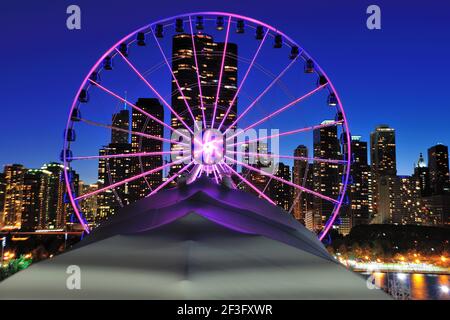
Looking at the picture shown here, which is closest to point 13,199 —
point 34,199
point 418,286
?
point 34,199

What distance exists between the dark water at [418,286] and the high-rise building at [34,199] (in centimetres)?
11767

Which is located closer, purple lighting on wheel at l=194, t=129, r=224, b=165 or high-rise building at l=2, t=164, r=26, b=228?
purple lighting on wheel at l=194, t=129, r=224, b=165

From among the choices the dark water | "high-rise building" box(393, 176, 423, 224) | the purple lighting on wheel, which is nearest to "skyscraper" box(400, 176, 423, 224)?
"high-rise building" box(393, 176, 423, 224)

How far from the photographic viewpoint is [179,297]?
180 inches

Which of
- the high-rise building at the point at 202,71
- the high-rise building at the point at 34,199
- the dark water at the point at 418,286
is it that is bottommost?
the dark water at the point at 418,286

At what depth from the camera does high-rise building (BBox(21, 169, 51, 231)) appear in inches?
5807

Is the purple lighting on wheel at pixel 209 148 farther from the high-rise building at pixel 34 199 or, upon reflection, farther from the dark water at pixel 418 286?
the high-rise building at pixel 34 199

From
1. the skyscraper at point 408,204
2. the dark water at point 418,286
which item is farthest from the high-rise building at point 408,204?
the dark water at point 418,286

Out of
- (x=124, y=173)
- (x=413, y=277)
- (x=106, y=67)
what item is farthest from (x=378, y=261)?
(x=106, y=67)

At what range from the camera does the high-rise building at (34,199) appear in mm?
147500

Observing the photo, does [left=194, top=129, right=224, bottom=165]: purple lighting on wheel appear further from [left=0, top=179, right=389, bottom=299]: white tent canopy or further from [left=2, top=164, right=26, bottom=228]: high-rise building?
[left=2, top=164, right=26, bottom=228]: high-rise building

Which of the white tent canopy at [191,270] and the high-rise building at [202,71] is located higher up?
the high-rise building at [202,71]

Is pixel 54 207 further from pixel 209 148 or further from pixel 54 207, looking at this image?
pixel 209 148

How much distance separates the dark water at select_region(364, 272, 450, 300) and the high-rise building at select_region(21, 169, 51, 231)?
118 meters
